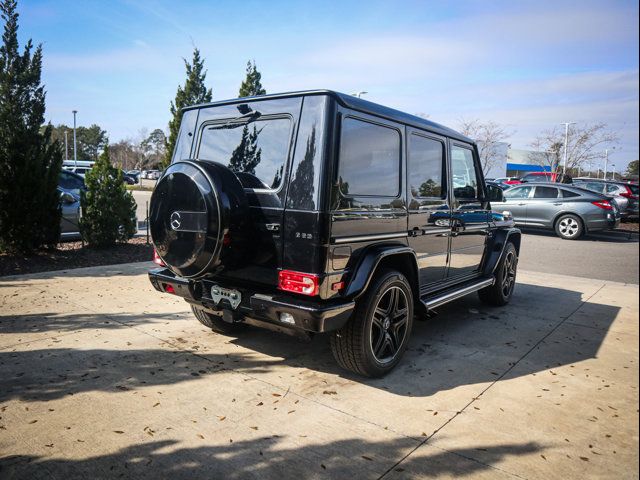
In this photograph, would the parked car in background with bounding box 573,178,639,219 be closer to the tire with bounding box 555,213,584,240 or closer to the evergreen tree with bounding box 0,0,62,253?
the tire with bounding box 555,213,584,240

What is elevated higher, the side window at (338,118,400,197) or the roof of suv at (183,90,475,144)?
the roof of suv at (183,90,475,144)

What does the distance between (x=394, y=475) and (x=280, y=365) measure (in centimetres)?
161

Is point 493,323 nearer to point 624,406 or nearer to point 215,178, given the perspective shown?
point 624,406

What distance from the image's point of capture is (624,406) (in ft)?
11.1

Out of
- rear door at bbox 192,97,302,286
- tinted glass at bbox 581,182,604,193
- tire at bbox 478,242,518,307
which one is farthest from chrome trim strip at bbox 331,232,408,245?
tinted glass at bbox 581,182,604,193

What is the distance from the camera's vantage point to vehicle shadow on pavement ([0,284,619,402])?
11.2ft

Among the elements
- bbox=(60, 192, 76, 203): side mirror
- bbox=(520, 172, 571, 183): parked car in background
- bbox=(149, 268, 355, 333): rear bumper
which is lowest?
bbox=(149, 268, 355, 333): rear bumper

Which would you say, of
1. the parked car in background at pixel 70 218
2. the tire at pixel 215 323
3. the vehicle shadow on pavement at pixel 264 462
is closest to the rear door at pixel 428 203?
the vehicle shadow on pavement at pixel 264 462

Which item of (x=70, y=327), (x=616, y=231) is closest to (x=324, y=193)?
(x=70, y=327)

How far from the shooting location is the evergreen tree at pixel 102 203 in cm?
823

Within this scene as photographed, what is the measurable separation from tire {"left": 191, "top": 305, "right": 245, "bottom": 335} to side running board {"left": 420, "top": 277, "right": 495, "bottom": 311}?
76.3 inches

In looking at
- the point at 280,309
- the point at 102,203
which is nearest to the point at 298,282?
the point at 280,309

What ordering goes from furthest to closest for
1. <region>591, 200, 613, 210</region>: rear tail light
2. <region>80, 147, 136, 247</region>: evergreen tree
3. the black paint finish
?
<region>591, 200, 613, 210</region>: rear tail light, <region>80, 147, 136, 247</region>: evergreen tree, the black paint finish

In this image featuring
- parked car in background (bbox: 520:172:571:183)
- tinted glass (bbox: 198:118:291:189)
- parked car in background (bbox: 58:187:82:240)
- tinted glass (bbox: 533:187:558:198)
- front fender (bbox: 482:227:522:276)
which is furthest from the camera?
parked car in background (bbox: 520:172:571:183)
